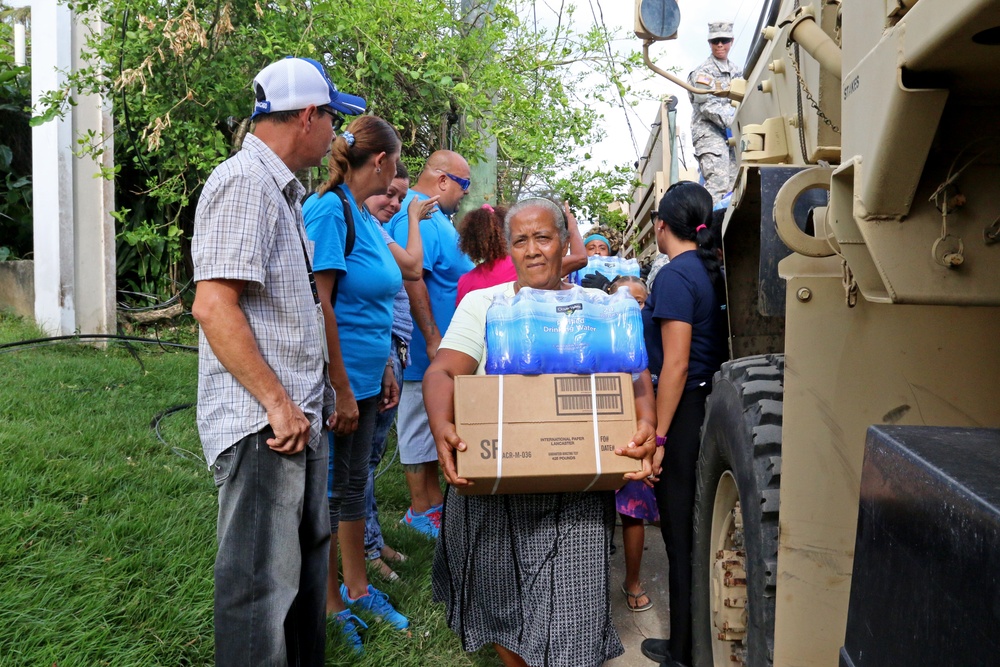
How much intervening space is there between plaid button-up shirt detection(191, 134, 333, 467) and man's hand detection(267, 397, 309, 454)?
3cm

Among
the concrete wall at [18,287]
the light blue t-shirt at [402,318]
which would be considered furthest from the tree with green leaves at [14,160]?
the light blue t-shirt at [402,318]

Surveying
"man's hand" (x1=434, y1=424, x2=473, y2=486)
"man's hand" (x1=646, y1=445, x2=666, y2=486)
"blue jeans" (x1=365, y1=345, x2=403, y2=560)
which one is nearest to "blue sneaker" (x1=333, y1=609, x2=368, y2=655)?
"blue jeans" (x1=365, y1=345, x2=403, y2=560)

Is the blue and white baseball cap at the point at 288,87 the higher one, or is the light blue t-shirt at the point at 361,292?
the blue and white baseball cap at the point at 288,87

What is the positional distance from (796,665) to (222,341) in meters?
1.62

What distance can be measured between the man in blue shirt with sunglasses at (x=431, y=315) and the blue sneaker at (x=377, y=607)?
1.09 m

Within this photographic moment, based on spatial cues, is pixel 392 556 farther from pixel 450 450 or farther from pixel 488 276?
pixel 450 450

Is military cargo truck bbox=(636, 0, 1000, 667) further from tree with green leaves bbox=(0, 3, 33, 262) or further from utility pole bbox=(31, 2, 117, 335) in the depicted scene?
tree with green leaves bbox=(0, 3, 33, 262)

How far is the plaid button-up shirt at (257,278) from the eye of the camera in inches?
92.1

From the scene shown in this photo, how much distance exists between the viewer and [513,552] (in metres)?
3.03

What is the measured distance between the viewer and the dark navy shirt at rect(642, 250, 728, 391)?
134 inches

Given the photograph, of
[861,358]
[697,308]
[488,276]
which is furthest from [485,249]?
[861,358]

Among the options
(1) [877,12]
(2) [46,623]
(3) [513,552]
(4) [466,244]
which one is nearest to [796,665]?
(3) [513,552]

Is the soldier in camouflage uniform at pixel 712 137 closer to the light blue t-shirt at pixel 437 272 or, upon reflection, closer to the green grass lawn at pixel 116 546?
the light blue t-shirt at pixel 437 272

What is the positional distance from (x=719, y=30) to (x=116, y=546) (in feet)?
19.6
